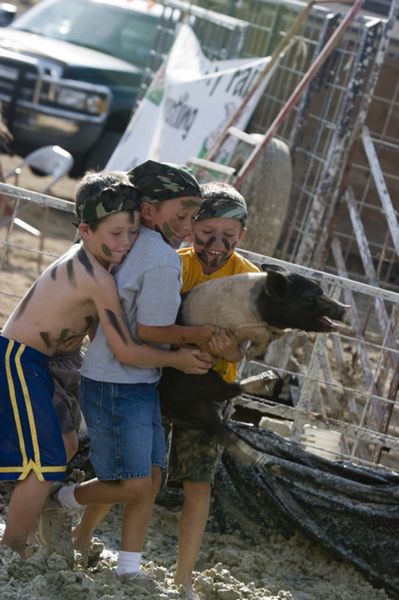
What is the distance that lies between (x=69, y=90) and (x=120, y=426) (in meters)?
10.0

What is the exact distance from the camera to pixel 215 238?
475cm

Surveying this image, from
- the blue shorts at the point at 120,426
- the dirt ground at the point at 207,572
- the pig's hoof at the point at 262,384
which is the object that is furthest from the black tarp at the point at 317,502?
the blue shorts at the point at 120,426

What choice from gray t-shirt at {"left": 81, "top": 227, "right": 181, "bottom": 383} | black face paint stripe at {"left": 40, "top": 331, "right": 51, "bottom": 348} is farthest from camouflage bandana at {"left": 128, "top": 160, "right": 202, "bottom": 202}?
black face paint stripe at {"left": 40, "top": 331, "right": 51, "bottom": 348}

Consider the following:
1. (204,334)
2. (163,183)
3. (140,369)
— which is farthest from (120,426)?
(163,183)

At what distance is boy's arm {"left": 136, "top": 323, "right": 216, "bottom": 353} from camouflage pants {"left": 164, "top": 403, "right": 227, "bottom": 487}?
1.34 feet

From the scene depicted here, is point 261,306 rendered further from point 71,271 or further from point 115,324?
point 71,271

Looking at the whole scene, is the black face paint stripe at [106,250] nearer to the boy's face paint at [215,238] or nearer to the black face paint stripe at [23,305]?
the black face paint stripe at [23,305]

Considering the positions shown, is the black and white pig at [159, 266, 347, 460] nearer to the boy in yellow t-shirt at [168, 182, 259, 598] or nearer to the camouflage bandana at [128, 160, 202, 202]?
the boy in yellow t-shirt at [168, 182, 259, 598]

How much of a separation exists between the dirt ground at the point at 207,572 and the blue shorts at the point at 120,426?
38 centimetres

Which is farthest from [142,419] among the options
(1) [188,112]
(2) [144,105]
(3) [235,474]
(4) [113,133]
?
(4) [113,133]

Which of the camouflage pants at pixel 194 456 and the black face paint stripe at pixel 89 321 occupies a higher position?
the black face paint stripe at pixel 89 321

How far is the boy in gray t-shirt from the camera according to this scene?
4.34m

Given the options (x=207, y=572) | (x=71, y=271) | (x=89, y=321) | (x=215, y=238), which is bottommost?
(x=207, y=572)

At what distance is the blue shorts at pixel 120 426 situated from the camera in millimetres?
4379
